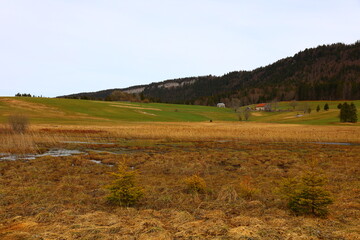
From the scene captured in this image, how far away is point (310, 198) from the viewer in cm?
948

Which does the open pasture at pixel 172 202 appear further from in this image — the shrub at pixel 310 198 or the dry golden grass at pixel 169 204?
the shrub at pixel 310 198

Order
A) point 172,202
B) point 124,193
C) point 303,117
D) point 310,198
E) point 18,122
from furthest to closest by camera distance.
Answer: point 303,117 < point 18,122 < point 172,202 < point 124,193 < point 310,198

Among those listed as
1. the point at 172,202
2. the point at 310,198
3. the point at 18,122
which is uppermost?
the point at 18,122

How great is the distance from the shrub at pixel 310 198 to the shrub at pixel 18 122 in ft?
126

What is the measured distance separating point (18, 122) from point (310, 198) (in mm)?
39435

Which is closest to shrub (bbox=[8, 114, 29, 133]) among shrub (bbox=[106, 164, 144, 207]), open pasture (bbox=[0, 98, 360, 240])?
open pasture (bbox=[0, 98, 360, 240])

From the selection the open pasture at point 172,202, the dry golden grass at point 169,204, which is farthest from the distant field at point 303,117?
the dry golden grass at point 169,204

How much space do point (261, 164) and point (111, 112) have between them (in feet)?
245

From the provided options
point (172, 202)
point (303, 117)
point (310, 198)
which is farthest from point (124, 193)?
point (303, 117)

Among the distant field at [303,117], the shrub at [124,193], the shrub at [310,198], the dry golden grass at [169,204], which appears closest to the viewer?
Answer: the dry golden grass at [169,204]

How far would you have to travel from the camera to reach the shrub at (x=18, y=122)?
3698 cm

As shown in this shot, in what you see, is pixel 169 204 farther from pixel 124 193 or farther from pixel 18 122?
pixel 18 122

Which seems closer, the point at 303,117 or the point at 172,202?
the point at 172,202

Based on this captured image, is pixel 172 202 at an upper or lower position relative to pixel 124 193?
lower
